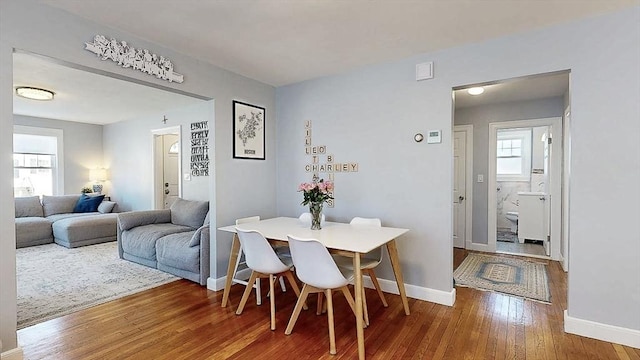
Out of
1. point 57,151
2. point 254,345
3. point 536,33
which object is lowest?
point 254,345

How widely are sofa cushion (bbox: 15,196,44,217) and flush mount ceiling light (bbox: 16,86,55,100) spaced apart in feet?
8.26

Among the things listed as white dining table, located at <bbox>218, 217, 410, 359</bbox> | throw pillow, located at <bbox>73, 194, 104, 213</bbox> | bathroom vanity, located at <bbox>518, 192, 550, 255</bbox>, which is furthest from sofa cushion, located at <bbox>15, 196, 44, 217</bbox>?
bathroom vanity, located at <bbox>518, 192, 550, 255</bbox>

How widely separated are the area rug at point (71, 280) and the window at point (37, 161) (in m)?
2.01

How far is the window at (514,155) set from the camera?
258 inches

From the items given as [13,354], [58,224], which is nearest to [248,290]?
[13,354]

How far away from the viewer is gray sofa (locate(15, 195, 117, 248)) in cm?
509

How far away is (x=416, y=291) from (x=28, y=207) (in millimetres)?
6805

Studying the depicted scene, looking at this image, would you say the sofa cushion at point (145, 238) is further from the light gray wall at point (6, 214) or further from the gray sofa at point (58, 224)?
the light gray wall at point (6, 214)

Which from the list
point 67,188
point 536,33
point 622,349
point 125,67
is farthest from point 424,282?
point 67,188

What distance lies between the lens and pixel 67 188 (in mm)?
6672

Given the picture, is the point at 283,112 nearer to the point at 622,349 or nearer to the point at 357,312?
the point at 357,312

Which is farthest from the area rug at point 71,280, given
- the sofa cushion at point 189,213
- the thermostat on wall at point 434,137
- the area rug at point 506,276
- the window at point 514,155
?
the window at point 514,155

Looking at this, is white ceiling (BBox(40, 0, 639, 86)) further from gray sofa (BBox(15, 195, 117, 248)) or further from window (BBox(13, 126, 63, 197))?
window (BBox(13, 126, 63, 197))

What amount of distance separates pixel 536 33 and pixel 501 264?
2889 millimetres
